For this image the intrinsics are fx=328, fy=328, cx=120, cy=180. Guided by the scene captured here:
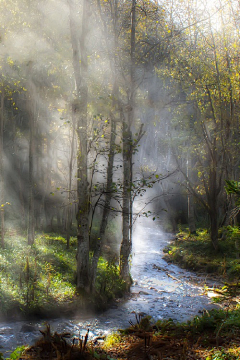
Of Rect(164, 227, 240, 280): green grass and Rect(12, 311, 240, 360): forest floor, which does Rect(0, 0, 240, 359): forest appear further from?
Rect(12, 311, 240, 360): forest floor

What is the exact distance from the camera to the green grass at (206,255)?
597 inches

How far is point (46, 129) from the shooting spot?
24078mm

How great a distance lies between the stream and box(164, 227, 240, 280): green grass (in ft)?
2.39

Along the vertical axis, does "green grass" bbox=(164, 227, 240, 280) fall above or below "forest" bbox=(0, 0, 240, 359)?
below

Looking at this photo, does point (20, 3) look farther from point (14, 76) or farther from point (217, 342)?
point (217, 342)

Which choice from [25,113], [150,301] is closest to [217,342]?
[150,301]

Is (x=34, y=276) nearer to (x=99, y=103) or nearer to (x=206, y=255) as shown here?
(x=99, y=103)

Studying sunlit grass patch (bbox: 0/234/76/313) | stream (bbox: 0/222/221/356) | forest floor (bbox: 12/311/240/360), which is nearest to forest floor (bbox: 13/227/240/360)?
forest floor (bbox: 12/311/240/360)

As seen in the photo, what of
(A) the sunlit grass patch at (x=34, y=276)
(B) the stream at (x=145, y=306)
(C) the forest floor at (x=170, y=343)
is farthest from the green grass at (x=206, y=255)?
(C) the forest floor at (x=170, y=343)

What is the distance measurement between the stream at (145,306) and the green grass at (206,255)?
2.39 ft

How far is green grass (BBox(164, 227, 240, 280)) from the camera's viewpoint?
15156mm

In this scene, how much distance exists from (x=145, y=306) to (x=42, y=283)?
3.57 meters

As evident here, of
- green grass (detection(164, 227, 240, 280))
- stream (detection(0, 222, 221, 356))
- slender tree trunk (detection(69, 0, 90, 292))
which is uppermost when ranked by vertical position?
slender tree trunk (detection(69, 0, 90, 292))

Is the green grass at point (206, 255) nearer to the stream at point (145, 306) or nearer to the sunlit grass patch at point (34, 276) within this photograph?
the stream at point (145, 306)
